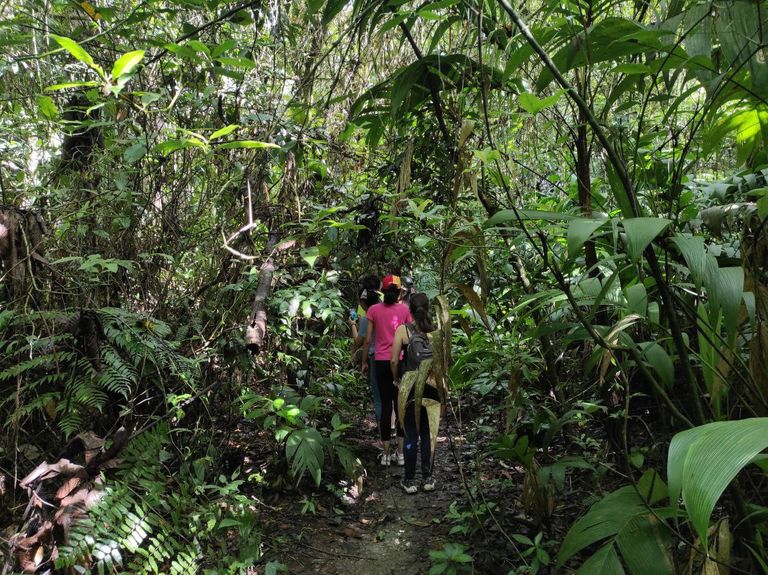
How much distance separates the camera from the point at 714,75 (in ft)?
5.29

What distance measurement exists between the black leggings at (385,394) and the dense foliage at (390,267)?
583mm

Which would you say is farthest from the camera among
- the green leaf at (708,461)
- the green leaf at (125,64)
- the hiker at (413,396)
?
the hiker at (413,396)

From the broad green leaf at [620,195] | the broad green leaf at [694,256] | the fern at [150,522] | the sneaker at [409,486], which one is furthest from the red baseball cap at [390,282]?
the broad green leaf at [694,256]

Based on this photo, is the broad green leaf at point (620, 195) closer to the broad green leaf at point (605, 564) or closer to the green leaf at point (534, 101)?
the green leaf at point (534, 101)

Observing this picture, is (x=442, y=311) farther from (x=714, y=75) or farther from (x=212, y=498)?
(x=212, y=498)

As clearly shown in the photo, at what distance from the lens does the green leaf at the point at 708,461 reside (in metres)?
0.83

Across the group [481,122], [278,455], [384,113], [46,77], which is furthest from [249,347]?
[46,77]

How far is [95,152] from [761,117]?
3936 mm

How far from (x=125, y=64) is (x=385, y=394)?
3.33 meters

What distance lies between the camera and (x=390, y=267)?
4.56 meters

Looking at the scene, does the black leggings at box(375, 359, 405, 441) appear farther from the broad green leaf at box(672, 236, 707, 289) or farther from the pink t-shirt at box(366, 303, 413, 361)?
the broad green leaf at box(672, 236, 707, 289)

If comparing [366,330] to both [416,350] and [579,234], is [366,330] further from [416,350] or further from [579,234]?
[579,234]

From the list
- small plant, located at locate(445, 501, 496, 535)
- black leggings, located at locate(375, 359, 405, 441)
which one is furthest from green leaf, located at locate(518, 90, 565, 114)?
black leggings, located at locate(375, 359, 405, 441)

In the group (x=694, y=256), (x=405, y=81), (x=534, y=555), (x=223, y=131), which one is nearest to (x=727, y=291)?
(x=694, y=256)
